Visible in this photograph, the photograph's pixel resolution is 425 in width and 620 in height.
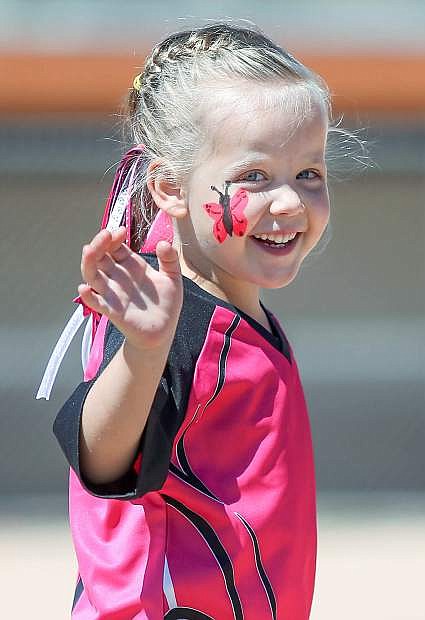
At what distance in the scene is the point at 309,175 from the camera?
1763mm

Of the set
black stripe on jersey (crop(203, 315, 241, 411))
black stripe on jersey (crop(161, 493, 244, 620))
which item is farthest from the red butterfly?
black stripe on jersey (crop(161, 493, 244, 620))

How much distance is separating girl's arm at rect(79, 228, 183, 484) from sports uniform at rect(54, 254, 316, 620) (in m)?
0.09

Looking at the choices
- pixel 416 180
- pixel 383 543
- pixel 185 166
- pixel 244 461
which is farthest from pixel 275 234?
pixel 416 180

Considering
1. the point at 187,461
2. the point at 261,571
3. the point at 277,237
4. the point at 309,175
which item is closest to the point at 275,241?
the point at 277,237

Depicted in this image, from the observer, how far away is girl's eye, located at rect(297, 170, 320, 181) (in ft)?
5.74

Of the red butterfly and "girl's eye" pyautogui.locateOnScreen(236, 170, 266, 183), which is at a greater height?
"girl's eye" pyautogui.locateOnScreen(236, 170, 266, 183)

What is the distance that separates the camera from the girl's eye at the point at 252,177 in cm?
171

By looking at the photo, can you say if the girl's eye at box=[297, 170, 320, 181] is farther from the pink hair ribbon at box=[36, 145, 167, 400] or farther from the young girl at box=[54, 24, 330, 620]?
the pink hair ribbon at box=[36, 145, 167, 400]

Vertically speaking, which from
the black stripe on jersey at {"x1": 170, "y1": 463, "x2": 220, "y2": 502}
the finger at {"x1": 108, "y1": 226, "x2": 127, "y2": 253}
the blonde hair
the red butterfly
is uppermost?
the blonde hair

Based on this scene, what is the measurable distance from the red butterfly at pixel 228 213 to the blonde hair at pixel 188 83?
0.08 metres

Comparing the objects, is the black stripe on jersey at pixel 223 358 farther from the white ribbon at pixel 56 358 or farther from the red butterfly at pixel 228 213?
the white ribbon at pixel 56 358

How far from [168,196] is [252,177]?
148mm

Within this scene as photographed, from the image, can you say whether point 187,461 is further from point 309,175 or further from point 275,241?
point 309,175

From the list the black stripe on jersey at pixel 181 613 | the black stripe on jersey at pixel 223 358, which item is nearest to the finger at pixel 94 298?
the black stripe on jersey at pixel 223 358
